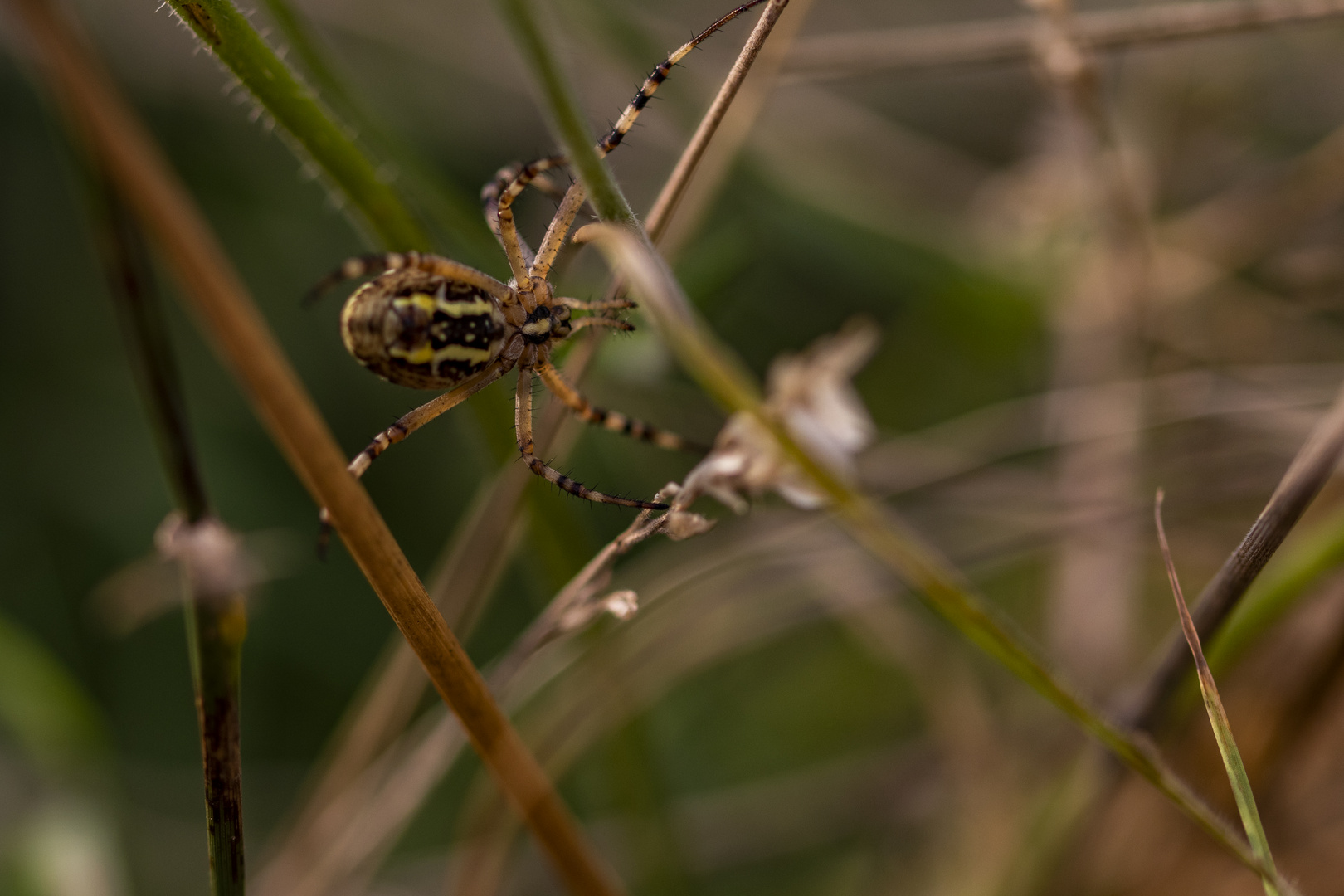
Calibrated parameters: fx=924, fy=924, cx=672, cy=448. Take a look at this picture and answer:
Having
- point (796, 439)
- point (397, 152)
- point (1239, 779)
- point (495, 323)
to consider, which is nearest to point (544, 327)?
point (495, 323)

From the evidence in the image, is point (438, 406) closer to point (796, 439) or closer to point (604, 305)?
point (604, 305)

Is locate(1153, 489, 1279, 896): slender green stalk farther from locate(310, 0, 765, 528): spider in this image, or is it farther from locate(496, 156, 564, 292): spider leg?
locate(496, 156, 564, 292): spider leg

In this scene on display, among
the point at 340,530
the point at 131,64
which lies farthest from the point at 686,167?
the point at 131,64

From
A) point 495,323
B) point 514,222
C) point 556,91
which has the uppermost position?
point 556,91

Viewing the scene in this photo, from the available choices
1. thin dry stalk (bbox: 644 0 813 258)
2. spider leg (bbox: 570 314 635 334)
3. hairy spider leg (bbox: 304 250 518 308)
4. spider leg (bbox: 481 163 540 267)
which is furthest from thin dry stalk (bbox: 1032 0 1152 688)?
hairy spider leg (bbox: 304 250 518 308)

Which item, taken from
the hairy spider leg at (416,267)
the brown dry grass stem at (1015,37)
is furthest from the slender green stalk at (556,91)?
the brown dry grass stem at (1015,37)
